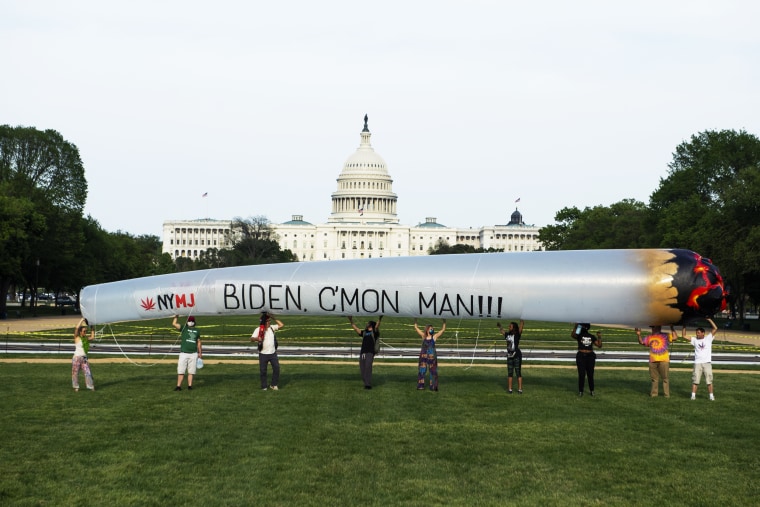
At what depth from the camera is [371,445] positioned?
15523 mm

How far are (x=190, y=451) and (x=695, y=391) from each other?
11849 mm

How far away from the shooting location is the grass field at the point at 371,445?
12.5 metres

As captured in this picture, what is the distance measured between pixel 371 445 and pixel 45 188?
72.4 metres

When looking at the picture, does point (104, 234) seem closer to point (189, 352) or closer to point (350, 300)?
point (189, 352)

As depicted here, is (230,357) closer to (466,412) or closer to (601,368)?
(601,368)

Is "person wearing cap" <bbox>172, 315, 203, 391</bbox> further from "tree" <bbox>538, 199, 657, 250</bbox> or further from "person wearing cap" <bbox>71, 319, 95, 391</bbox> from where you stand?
"tree" <bbox>538, 199, 657, 250</bbox>

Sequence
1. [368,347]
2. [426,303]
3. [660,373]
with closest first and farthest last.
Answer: [426,303] → [660,373] → [368,347]

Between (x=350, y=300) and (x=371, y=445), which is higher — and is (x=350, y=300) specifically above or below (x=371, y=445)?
above

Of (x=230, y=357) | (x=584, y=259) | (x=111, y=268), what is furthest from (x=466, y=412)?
(x=111, y=268)

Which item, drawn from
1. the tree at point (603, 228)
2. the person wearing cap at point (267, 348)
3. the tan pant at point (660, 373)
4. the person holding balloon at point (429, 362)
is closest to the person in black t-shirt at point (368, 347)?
the person holding balloon at point (429, 362)

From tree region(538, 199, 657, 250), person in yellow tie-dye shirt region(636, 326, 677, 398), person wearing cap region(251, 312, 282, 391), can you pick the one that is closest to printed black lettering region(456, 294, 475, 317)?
person in yellow tie-dye shirt region(636, 326, 677, 398)

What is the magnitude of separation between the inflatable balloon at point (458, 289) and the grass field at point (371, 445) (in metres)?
1.94

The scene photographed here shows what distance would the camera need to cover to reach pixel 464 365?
30.1 metres

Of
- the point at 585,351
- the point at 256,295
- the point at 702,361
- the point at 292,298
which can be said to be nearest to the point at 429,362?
the point at 585,351
